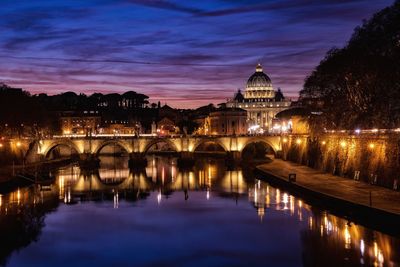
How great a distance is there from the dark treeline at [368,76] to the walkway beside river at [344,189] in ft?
14.5

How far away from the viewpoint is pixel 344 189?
115ft

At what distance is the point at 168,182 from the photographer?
53.4 m

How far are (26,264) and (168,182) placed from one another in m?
29.8

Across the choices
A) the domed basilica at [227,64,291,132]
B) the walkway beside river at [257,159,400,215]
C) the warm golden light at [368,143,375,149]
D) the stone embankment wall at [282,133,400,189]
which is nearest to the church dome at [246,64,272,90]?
the domed basilica at [227,64,291,132]

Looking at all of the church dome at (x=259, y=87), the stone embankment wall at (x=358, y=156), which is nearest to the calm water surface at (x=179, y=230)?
the stone embankment wall at (x=358, y=156)

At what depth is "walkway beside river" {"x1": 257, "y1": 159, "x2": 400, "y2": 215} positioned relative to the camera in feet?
93.2

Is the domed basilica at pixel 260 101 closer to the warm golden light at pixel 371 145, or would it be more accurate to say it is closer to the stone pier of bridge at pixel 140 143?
the stone pier of bridge at pixel 140 143

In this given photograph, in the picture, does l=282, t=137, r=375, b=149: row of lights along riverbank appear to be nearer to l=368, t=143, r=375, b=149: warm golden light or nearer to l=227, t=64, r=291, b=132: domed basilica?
l=368, t=143, r=375, b=149: warm golden light

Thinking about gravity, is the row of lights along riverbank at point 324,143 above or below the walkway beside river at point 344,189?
above

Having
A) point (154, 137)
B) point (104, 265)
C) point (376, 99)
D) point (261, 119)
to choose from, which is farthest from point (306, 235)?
point (261, 119)

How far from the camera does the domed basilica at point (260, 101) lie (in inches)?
6019

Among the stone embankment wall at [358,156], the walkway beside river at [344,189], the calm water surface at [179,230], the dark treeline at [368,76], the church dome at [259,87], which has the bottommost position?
the calm water surface at [179,230]

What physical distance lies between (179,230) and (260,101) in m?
126

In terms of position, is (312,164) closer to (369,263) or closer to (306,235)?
(306,235)
